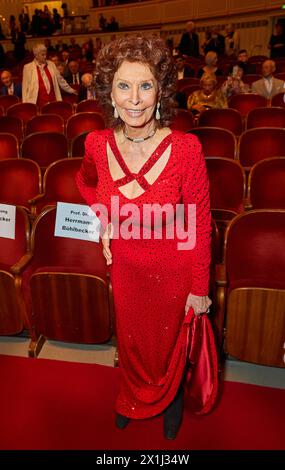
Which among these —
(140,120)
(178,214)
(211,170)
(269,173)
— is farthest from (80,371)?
(269,173)

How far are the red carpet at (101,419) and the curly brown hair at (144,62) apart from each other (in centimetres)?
117

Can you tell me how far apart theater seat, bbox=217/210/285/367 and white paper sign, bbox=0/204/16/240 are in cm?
103

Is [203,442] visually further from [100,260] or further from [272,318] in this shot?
[100,260]

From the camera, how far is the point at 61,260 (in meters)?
2.08

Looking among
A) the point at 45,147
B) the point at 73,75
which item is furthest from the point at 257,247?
the point at 73,75

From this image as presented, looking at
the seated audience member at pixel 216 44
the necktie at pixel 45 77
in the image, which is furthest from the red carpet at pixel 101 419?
the seated audience member at pixel 216 44

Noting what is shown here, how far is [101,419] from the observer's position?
1.62 meters

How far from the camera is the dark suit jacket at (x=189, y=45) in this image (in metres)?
8.53

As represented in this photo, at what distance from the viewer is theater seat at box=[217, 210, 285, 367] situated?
5.36 feet

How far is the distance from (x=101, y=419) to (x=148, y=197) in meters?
0.99

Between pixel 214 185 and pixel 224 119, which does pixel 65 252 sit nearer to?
pixel 214 185

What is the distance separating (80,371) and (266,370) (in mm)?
873

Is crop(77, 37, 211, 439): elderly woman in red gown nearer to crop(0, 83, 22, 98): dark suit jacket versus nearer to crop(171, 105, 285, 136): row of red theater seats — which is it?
crop(171, 105, 285, 136): row of red theater seats

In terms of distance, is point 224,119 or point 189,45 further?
point 189,45
